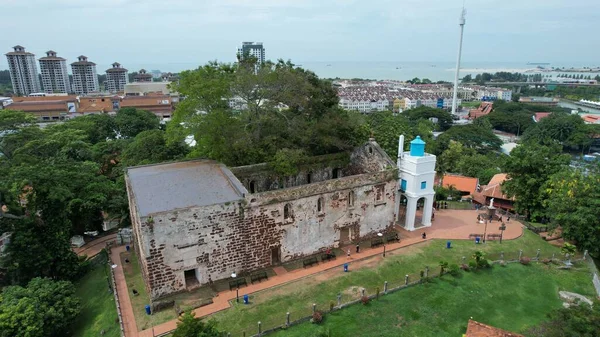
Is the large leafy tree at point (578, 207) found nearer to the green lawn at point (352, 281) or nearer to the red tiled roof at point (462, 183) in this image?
the green lawn at point (352, 281)

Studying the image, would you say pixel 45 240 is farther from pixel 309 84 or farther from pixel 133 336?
pixel 309 84

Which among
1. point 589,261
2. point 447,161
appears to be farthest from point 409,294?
Result: point 447,161

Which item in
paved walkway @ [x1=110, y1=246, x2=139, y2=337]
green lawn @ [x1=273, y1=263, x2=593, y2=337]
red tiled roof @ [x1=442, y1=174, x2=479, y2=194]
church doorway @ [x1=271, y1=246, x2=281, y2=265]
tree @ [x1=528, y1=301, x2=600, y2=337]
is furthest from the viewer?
red tiled roof @ [x1=442, y1=174, x2=479, y2=194]

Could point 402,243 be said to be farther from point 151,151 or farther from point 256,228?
point 151,151

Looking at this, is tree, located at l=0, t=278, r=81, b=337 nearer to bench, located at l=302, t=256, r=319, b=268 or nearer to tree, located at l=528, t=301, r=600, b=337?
bench, located at l=302, t=256, r=319, b=268

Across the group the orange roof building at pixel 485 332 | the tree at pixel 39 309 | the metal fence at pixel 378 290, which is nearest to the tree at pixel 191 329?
the metal fence at pixel 378 290

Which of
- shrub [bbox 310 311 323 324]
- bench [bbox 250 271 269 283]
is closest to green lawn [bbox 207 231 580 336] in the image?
shrub [bbox 310 311 323 324]
